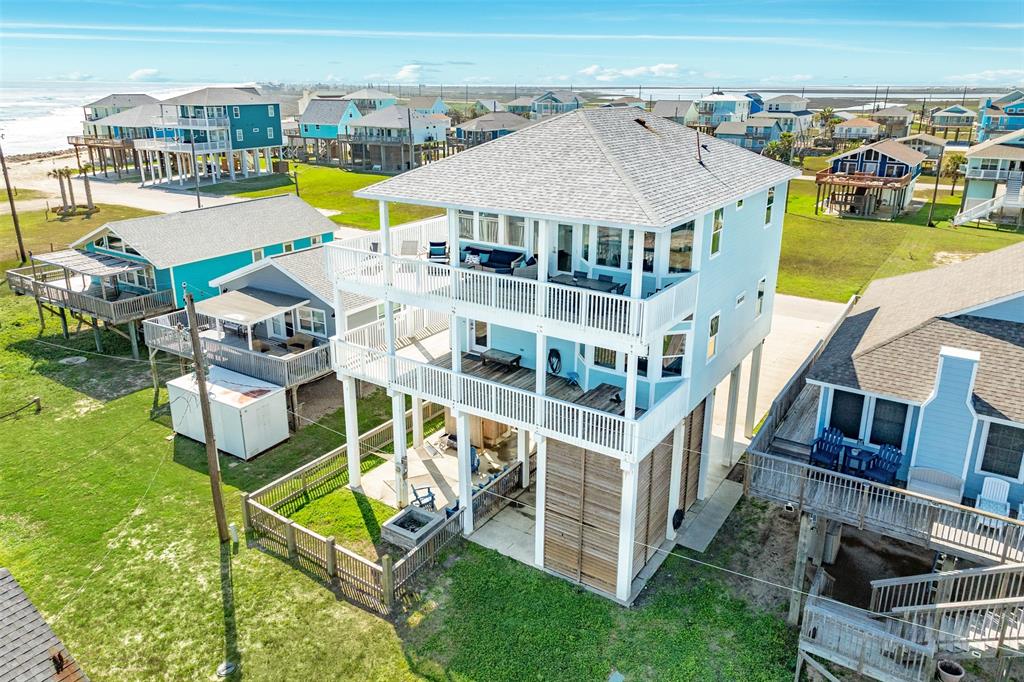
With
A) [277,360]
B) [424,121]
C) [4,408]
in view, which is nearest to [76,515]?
[277,360]

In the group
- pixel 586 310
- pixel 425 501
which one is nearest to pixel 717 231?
pixel 586 310

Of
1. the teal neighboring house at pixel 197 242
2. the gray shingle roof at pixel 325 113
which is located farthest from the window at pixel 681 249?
the gray shingle roof at pixel 325 113

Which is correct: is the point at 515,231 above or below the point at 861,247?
above

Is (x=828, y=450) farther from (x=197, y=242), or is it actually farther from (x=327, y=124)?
(x=327, y=124)

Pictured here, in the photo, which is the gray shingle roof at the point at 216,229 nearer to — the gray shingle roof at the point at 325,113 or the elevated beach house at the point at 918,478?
the elevated beach house at the point at 918,478

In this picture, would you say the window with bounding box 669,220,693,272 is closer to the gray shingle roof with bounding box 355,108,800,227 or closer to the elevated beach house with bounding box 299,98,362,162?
the gray shingle roof with bounding box 355,108,800,227

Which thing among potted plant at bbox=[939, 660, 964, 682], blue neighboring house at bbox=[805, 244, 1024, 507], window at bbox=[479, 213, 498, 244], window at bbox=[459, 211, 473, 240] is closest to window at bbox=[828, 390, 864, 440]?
blue neighboring house at bbox=[805, 244, 1024, 507]
